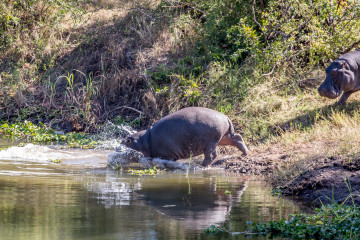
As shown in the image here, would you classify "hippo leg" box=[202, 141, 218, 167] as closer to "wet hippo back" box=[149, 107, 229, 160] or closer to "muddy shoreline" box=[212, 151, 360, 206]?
"wet hippo back" box=[149, 107, 229, 160]

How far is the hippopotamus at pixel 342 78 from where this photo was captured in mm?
9891

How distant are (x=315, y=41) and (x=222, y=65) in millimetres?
2284

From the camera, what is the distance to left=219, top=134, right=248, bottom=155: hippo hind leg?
927 cm

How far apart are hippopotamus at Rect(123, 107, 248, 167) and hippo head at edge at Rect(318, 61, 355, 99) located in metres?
2.06

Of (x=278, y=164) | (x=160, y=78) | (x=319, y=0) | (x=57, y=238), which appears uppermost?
(x=319, y=0)

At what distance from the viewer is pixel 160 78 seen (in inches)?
499

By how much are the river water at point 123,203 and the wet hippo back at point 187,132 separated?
0.72 m

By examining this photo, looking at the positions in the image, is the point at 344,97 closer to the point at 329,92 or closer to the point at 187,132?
the point at 329,92

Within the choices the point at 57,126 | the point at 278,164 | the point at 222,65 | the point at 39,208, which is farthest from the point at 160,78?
the point at 39,208

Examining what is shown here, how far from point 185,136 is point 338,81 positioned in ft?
10.8

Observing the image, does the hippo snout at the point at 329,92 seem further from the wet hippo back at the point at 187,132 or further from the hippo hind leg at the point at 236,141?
the wet hippo back at the point at 187,132

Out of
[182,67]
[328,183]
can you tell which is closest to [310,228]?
[328,183]

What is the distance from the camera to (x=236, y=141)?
9.29 m

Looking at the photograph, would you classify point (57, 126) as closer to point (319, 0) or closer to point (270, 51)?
point (270, 51)
